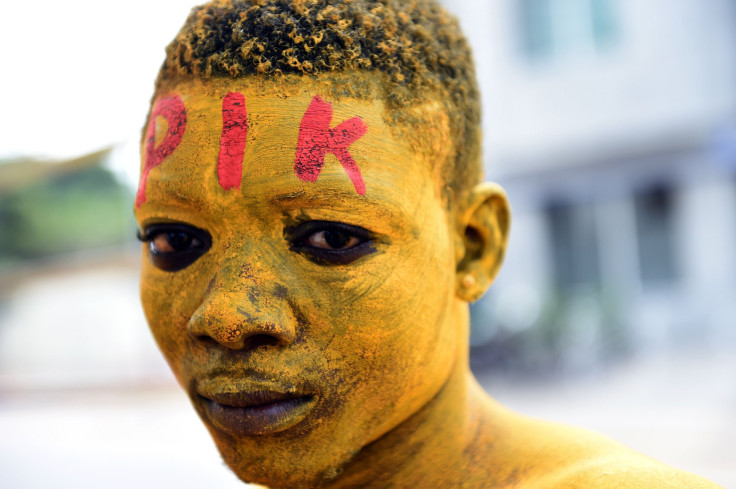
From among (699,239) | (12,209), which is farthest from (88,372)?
(699,239)

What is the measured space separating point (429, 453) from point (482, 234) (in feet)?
1.96

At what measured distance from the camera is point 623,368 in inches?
467

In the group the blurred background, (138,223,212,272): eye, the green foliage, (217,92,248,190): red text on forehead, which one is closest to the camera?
(217,92,248,190): red text on forehead

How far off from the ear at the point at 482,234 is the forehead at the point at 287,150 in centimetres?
24

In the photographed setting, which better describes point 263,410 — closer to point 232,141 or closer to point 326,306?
point 326,306

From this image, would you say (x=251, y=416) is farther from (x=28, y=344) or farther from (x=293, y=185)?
(x=28, y=344)

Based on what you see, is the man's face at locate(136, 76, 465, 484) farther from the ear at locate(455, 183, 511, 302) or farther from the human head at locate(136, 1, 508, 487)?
the ear at locate(455, 183, 511, 302)

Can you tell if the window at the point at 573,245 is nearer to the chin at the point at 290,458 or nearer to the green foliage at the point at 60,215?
the green foliage at the point at 60,215

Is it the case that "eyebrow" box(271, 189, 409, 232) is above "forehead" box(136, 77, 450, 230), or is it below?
below

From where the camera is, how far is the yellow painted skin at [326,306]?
4.72 ft

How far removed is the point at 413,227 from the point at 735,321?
12473mm

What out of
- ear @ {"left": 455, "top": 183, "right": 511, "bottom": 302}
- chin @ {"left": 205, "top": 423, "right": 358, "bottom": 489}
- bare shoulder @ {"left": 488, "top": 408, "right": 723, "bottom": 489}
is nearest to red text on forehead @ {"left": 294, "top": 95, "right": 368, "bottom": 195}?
ear @ {"left": 455, "top": 183, "right": 511, "bottom": 302}

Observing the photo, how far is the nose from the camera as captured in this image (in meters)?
1.38

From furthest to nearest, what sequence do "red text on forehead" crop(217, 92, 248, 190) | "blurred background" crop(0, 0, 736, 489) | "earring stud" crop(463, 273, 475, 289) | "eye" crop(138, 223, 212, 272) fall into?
"blurred background" crop(0, 0, 736, 489), "earring stud" crop(463, 273, 475, 289), "eye" crop(138, 223, 212, 272), "red text on forehead" crop(217, 92, 248, 190)
